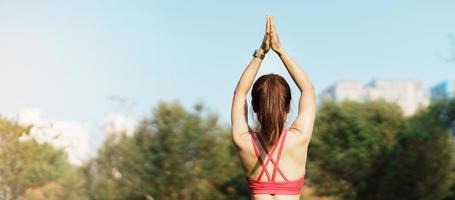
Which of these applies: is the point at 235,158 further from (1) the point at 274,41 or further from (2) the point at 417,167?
(1) the point at 274,41

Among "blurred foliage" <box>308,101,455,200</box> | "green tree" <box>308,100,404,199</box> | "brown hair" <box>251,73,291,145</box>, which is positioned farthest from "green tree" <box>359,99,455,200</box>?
"brown hair" <box>251,73,291,145</box>

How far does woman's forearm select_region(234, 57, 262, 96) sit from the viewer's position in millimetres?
2270

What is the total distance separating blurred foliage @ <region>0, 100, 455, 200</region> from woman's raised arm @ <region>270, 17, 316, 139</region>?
19.2m

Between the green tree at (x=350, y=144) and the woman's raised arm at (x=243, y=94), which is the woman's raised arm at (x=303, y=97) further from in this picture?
the green tree at (x=350, y=144)

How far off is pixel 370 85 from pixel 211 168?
6014 inches

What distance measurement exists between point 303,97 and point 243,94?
21cm

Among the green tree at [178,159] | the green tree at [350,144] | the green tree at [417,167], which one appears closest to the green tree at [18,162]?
the green tree at [178,159]

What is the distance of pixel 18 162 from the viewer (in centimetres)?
2389

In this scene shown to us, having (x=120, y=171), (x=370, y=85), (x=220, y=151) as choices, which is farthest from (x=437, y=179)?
(x=370, y=85)

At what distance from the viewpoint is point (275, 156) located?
2197mm

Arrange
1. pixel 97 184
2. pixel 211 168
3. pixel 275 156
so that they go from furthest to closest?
pixel 97 184
pixel 211 168
pixel 275 156

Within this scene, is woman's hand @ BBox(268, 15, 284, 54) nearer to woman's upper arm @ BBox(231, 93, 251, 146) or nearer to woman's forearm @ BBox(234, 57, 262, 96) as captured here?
woman's forearm @ BBox(234, 57, 262, 96)

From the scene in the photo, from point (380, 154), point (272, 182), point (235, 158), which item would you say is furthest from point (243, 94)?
point (235, 158)

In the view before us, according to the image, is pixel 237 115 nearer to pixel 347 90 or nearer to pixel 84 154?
pixel 84 154
